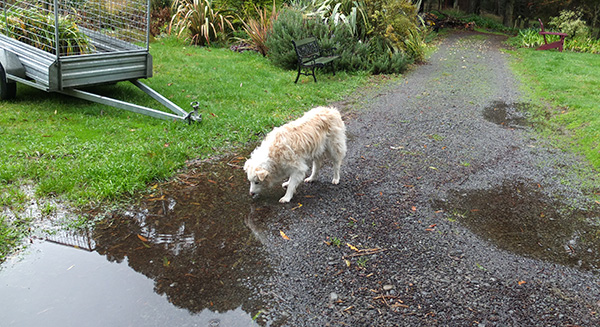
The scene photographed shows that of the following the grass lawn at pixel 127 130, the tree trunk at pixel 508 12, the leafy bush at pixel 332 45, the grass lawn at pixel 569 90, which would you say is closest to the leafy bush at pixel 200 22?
the leafy bush at pixel 332 45

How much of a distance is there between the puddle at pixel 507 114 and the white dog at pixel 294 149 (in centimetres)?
516

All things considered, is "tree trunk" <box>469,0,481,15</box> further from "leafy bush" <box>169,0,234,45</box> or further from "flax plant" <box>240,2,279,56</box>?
"leafy bush" <box>169,0,234,45</box>

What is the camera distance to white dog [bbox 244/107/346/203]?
15.6ft

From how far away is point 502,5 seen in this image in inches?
1337

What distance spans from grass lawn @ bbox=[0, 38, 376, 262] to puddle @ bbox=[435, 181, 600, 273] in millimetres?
3770

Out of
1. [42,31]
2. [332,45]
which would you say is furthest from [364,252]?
[332,45]

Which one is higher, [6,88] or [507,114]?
[507,114]

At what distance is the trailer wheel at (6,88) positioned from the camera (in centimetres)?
724

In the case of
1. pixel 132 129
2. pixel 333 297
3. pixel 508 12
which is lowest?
pixel 132 129

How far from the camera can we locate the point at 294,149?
4.85 m

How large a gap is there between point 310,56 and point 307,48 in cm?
27

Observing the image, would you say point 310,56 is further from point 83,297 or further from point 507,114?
point 83,297

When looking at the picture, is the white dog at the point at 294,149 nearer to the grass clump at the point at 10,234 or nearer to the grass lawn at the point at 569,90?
the grass clump at the point at 10,234

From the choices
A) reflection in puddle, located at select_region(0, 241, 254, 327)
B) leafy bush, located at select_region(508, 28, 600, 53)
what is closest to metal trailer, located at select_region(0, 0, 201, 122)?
reflection in puddle, located at select_region(0, 241, 254, 327)
